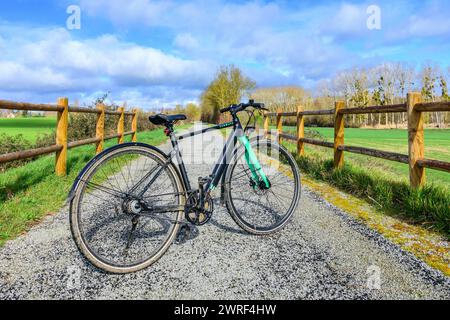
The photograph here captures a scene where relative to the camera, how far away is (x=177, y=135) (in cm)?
277

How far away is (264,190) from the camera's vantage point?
11.4 feet

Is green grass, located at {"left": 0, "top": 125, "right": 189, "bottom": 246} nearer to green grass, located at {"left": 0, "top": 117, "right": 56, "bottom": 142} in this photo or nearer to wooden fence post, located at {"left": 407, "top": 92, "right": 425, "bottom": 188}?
wooden fence post, located at {"left": 407, "top": 92, "right": 425, "bottom": 188}

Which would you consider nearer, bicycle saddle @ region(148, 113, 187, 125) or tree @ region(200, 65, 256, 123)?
bicycle saddle @ region(148, 113, 187, 125)

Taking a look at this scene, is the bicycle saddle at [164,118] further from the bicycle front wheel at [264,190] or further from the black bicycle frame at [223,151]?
the bicycle front wheel at [264,190]

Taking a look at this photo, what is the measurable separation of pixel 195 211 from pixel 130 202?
57 centimetres

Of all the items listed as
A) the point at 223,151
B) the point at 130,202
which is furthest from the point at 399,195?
the point at 130,202

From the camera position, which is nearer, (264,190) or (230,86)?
(264,190)

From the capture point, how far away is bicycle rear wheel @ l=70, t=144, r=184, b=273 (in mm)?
2299

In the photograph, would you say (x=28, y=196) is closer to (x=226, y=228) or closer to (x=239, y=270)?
(x=226, y=228)

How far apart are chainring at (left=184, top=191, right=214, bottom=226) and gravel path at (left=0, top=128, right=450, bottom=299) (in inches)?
10.6

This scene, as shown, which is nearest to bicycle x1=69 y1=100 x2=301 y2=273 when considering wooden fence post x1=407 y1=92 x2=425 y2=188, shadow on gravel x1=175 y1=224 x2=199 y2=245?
shadow on gravel x1=175 y1=224 x2=199 y2=245

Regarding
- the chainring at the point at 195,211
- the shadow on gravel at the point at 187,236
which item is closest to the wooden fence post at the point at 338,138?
the shadow on gravel at the point at 187,236

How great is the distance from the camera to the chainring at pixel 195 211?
110 inches
